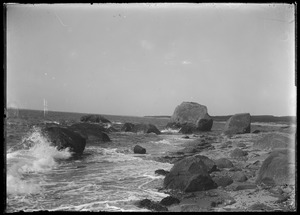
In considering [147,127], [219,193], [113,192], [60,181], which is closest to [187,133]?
[147,127]

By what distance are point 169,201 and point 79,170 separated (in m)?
2.55

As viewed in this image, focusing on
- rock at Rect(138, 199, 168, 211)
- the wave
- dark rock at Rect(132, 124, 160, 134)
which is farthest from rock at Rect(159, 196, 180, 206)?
the wave

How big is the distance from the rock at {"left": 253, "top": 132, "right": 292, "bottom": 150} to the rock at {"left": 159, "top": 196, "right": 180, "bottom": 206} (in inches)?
109

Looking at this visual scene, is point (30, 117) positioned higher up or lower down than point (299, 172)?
higher up

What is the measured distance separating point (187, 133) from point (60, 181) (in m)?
3.69

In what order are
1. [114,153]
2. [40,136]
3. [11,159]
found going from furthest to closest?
[40,136], [114,153], [11,159]

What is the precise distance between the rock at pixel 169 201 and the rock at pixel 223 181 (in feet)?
3.73

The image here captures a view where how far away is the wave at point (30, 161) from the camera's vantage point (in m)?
5.31

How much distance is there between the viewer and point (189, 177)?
5.10 m

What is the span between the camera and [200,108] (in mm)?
5512

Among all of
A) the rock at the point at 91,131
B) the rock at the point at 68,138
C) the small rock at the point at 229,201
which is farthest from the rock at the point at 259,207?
the rock at the point at 68,138

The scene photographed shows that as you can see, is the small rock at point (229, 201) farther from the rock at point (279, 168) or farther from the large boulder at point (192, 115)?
the large boulder at point (192, 115)

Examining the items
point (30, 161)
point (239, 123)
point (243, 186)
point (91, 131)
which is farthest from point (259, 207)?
point (30, 161)

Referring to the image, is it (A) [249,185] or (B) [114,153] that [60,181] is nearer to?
(B) [114,153]
